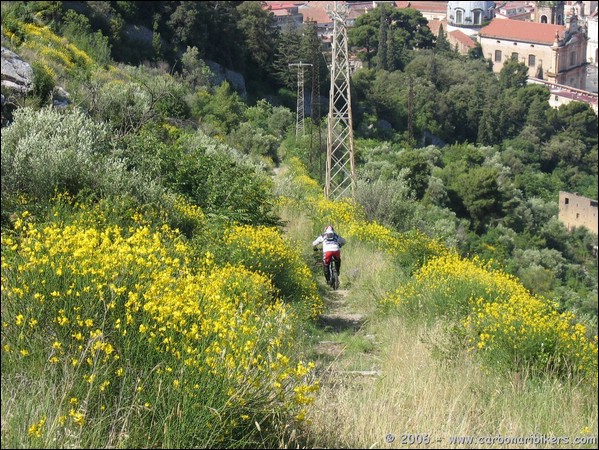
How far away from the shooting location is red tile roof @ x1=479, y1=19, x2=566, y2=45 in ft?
285

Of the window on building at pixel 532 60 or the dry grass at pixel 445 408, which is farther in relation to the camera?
the window on building at pixel 532 60

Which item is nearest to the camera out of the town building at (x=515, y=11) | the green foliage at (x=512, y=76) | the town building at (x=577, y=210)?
the town building at (x=577, y=210)

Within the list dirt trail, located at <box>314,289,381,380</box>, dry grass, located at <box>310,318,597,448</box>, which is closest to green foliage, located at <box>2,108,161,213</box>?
dirt trail, located at <box>314,289,381,380</box>

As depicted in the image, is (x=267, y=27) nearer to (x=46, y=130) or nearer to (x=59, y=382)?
(x=46, y=130)

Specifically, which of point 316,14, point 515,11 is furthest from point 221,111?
point 515,11

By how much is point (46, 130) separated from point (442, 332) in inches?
143

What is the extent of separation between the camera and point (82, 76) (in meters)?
12.9

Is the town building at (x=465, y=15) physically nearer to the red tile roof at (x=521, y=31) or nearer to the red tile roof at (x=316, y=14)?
the red tile roof at (x=521, y=31)

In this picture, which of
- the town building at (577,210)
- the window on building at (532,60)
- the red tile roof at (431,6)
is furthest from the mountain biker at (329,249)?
the red tile roof at (431,6)

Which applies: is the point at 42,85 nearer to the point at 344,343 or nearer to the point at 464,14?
the point at 344,343

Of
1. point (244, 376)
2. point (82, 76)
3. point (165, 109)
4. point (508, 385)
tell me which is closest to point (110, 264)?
point (244, 376)

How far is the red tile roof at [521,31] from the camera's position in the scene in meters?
86.8

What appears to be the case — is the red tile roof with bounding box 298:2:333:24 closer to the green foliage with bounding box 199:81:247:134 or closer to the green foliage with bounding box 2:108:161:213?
the green foliage with bounding box 199:81:247:134

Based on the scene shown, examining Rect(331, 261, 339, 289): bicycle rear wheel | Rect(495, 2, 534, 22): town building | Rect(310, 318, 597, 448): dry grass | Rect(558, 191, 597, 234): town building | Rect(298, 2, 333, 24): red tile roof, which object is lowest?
Rect(558, 191, 597, 234): town building
